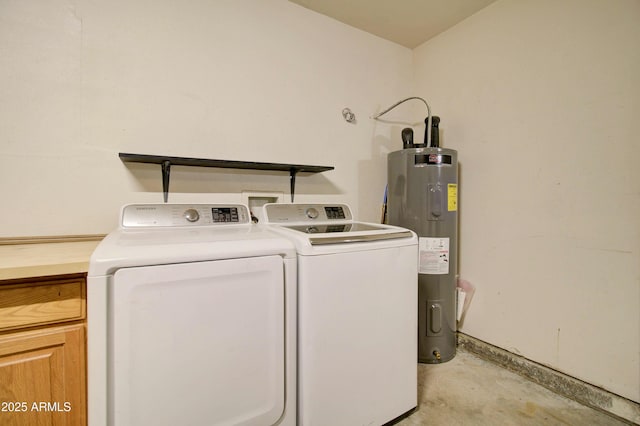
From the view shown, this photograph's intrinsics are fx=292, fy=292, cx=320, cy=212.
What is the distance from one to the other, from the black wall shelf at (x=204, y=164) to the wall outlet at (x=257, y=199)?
0.12m

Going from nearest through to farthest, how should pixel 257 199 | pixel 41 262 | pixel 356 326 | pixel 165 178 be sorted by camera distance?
pixel 41 262 → pixel 356 326 → pixel 165 178 → pixel 257 199

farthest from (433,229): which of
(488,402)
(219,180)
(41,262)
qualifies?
(41,262)

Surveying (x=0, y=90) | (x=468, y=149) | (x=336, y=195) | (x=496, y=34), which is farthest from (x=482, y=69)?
(x=0, y=90)

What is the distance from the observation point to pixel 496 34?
178 cm

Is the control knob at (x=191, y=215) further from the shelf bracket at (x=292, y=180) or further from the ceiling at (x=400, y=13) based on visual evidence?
the ceiling at (x=400, y=13)

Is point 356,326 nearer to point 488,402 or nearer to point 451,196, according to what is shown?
point 488,402

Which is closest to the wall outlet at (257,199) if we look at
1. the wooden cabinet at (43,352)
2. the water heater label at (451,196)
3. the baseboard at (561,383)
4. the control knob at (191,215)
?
the control knob at (191,215)

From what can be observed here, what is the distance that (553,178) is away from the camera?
1.53 meters

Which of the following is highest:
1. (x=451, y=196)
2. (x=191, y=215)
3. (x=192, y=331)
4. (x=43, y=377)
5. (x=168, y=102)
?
(x=168, y=102)

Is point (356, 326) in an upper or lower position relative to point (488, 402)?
upper

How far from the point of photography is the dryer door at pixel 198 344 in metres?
0.84

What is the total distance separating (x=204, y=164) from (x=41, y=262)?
0.85m

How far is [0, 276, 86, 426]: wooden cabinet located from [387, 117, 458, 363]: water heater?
159 centimetres

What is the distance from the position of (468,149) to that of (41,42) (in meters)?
2.32
